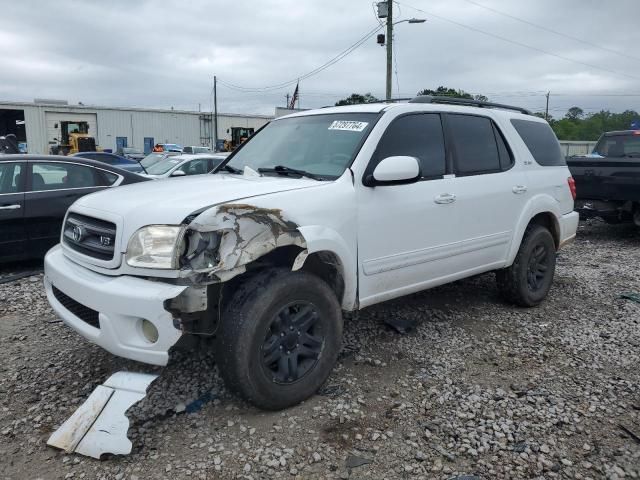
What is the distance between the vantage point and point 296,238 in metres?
2.90

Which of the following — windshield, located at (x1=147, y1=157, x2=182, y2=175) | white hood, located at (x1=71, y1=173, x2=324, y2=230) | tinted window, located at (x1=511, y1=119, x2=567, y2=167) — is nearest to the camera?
white hood, located at (x1=71, y1=173, x2=324, y2=230)

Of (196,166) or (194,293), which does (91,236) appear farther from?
(196,166)

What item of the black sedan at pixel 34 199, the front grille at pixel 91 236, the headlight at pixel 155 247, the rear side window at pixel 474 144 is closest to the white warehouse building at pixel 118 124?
the black sedan at pixel 34 199

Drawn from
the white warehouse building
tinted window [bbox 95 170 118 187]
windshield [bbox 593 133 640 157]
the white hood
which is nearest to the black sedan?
tinted window [bbox 95 170 118 187]

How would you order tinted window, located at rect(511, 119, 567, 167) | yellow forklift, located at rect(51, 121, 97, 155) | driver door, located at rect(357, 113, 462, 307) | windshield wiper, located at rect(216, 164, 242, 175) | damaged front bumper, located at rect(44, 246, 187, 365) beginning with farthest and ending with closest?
1. yellow forklift, located at rect(51, 121, 97, 155)
2. tinted window, located at rect(511, 119, 567, 167)
3. windshield wiper, located at rect(216, 164, 242, 175)
4. driver door, located at rect(357, 113, 462, 307)
5. damaged front bumper, located at rect(44, 246, 187, 365)

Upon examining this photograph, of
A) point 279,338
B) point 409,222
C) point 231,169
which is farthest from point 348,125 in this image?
point 279,338

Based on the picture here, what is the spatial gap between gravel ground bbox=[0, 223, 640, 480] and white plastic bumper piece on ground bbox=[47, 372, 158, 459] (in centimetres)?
7

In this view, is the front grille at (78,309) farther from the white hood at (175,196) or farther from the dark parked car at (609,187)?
the dark parked car at (609,187)

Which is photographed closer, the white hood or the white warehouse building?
the white hood

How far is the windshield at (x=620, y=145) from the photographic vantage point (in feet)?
33.6

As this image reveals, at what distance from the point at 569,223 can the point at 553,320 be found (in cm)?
115

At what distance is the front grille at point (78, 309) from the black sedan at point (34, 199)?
3.07m

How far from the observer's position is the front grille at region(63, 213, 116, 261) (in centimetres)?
285

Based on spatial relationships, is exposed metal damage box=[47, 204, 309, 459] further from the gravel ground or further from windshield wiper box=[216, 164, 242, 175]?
windshield wiper box=[216, 164, 242, 175]
